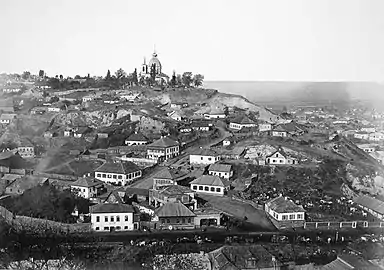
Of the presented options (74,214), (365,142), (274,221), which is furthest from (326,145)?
(74,214)

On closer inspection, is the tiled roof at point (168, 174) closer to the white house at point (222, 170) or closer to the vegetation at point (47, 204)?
the white house at point (222, 170)

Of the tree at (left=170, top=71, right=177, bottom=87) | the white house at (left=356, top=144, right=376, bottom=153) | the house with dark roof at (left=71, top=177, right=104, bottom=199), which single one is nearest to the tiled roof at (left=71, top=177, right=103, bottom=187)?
the house with dark roof at (left=71, top=177, right=104, bottom=199)

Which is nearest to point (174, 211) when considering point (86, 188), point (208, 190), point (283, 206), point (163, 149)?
point (208, 190)

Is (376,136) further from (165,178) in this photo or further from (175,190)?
(175,190)

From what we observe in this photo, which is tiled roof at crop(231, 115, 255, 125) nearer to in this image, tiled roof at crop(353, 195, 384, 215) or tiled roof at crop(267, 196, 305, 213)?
tiled roof at crop(353, 195, 384, 215)

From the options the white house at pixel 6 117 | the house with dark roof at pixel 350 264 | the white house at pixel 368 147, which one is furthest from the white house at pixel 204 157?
the white house at pixel 6 117
